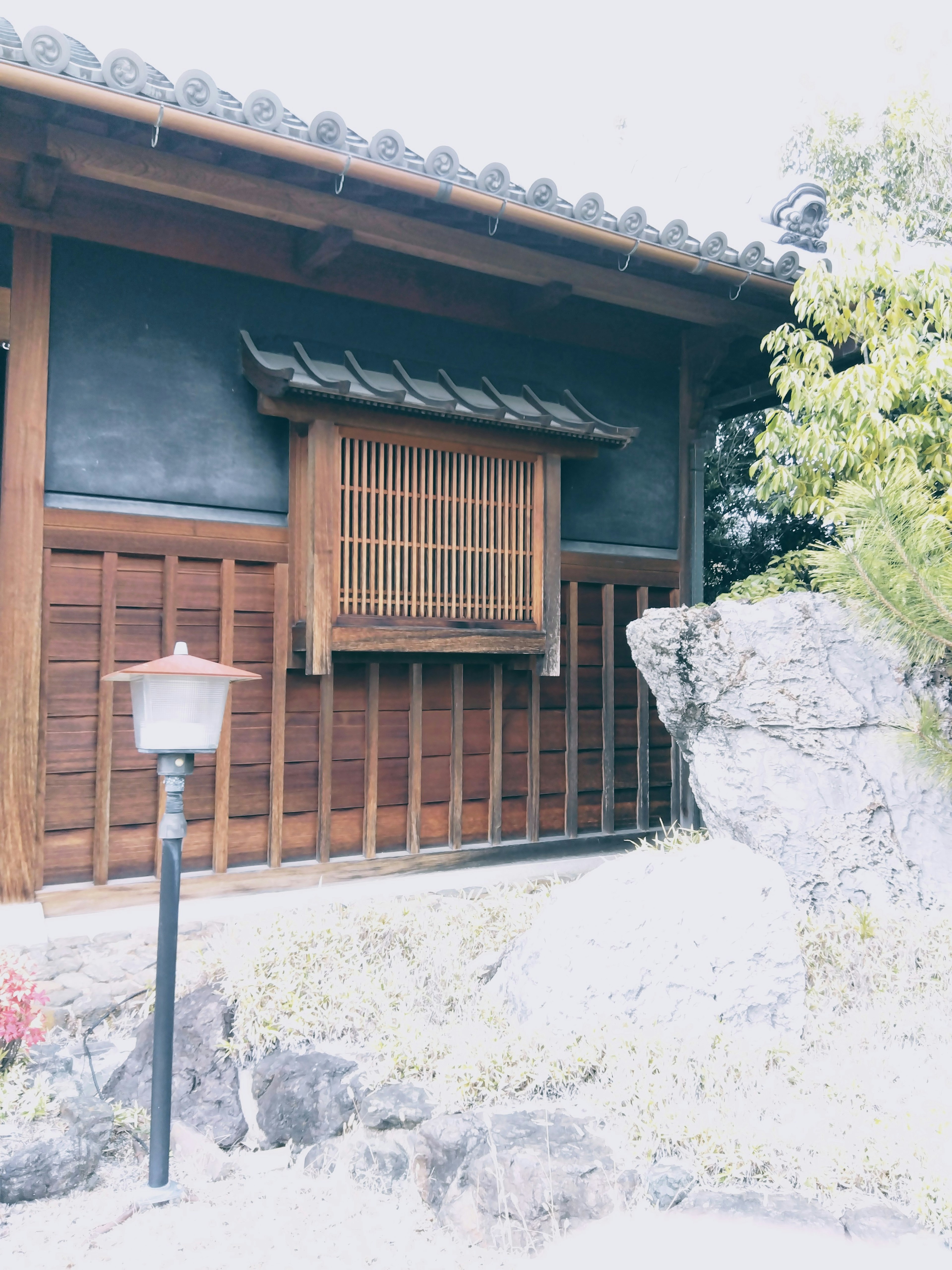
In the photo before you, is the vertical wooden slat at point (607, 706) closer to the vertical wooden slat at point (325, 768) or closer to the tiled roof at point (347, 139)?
the vertical wooden slat at point (325, 768)

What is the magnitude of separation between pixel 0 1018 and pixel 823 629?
4032 mm

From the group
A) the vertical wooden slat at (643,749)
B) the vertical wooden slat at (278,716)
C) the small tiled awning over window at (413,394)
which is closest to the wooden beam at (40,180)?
the small tiled awning over window at (413,394)

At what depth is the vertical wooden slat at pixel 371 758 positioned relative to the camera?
5723mm

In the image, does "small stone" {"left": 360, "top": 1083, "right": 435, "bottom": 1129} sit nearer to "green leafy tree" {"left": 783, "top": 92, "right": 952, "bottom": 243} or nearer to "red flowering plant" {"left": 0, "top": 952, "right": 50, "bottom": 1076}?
"red flowering plant" {"left": 0, "top": 952, "right": 50, "bottom": 1076}

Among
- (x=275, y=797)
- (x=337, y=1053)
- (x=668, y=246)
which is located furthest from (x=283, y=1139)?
(x=668, y=246)

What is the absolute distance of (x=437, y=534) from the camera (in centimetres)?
564

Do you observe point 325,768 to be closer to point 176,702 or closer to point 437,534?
point 437,534

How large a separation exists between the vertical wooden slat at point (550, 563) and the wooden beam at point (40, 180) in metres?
3.08

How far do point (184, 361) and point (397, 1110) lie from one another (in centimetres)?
413

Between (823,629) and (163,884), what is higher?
(823,629)

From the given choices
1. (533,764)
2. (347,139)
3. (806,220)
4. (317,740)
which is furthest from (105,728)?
(806,220)

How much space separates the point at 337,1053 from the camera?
3318mm

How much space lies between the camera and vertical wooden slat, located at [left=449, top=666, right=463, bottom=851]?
6020 mm

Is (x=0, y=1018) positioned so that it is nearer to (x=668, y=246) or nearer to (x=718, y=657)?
(x=718, y=657)
